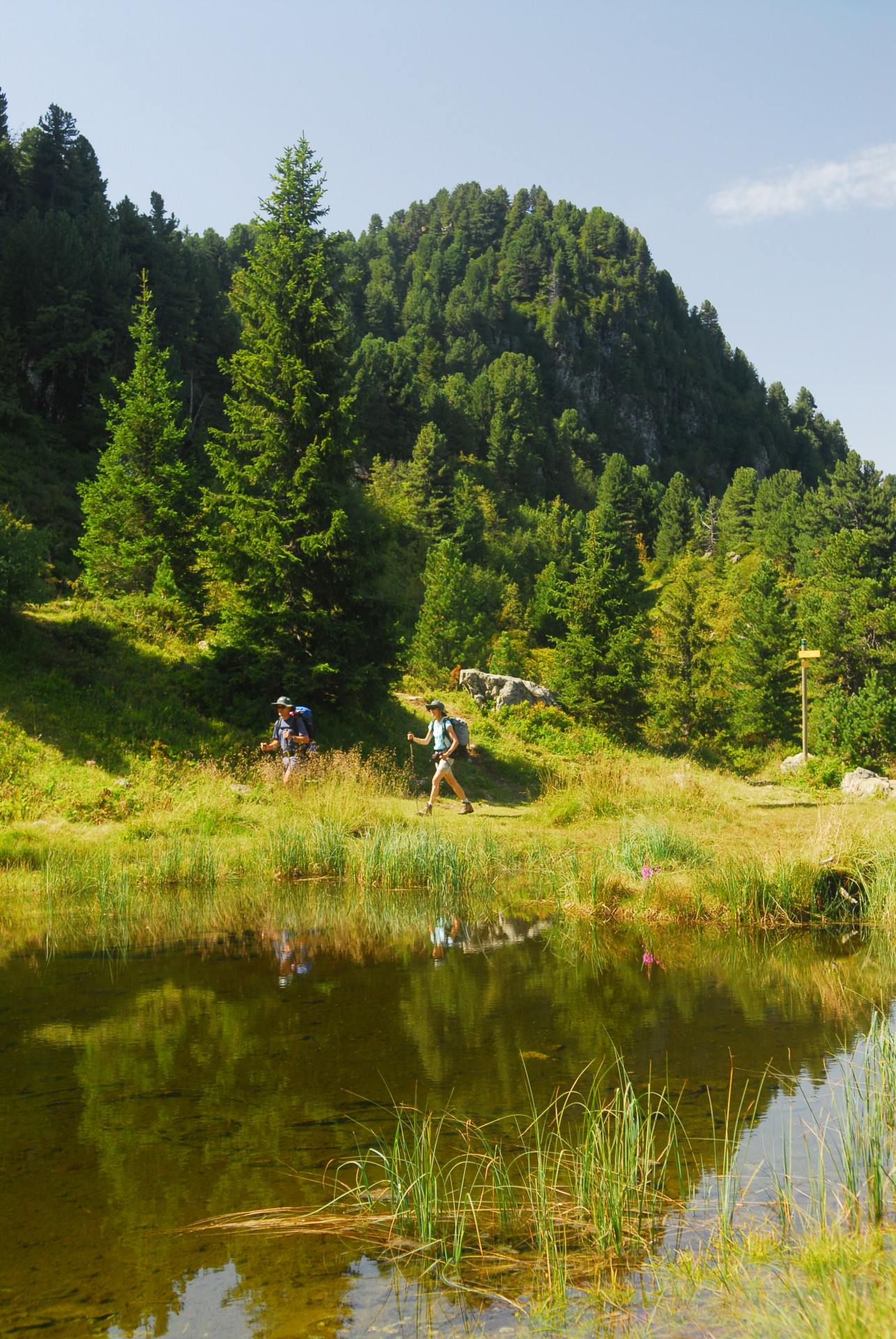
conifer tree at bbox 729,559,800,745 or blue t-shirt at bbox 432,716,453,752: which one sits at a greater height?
conifer tree at bbox 729,559,800,745

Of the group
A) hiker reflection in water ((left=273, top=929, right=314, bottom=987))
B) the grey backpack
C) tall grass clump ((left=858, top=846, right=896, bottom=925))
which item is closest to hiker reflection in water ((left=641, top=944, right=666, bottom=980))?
tall grass clump ((left=858, top=846, right=896, bottom=925))

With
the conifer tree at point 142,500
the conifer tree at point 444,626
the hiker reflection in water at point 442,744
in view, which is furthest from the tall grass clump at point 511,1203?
the conifer tree at point 444,626

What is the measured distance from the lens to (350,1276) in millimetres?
3131

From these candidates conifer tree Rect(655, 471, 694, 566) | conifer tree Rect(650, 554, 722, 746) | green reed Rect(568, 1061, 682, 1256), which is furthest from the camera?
conifer tree Rect(655, 471, 694, 566)

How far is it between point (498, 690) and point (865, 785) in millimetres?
10325

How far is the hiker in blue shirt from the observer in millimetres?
15016

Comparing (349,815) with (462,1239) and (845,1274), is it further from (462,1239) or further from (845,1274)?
(845,1274)

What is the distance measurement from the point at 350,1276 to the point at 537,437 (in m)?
113

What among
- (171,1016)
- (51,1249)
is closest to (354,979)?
(171,1016)

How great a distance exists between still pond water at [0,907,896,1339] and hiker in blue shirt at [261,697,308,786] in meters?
6.38

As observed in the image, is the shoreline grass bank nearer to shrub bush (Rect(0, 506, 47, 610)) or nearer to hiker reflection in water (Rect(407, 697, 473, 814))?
hiker reflection in water (Rect(407, 697, 473, 814))

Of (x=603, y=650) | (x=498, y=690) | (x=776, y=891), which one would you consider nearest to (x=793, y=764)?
(x=603, y=650)

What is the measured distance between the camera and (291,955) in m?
7.58

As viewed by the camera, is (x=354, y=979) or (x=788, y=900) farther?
(x=788, y=900)
